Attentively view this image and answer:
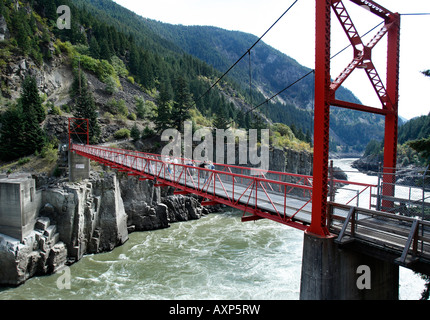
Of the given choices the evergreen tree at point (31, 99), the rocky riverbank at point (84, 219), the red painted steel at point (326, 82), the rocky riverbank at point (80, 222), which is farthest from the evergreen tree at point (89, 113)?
the red painted steel at point (326, 82)

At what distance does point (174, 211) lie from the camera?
23.9 meters

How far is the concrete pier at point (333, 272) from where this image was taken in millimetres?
5316

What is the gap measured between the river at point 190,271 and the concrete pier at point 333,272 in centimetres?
743

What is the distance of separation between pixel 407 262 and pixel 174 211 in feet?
68.8

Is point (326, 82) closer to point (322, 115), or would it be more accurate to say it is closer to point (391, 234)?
point (322, 115)

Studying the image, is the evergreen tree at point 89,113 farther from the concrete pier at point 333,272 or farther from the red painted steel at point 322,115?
the concrete pier at point 333,272

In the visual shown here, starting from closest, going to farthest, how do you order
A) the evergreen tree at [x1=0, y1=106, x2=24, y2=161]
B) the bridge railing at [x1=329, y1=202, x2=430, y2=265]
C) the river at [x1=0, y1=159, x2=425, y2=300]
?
1. the bridge railing at [x1=329, y1=202, x2=430, y2=265]
2. the river at [x1=0, y1=159, x2=425, y2=300]
3. the evergreen tree at [x1=0, y1=106, x2=24, y2=161]

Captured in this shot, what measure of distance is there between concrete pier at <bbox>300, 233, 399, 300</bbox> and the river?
743 cm

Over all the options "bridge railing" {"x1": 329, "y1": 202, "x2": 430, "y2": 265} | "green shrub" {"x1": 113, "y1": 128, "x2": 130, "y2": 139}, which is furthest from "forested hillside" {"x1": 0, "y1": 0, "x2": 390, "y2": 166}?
"bridge railing" {"x1": 329, "y1": 202, "x2": 430, "y2": 265}

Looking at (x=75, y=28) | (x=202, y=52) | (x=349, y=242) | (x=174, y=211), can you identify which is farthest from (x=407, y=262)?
(x=202, y=52)

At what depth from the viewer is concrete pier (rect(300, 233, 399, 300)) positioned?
17.4 ft

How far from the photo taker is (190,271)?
15.0 metres

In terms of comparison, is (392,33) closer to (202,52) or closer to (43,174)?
(43,174)

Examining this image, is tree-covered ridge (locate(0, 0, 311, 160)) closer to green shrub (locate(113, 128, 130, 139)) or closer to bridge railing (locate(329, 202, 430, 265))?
green shrub (locate(113, 128, 130, 139))
